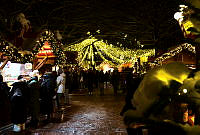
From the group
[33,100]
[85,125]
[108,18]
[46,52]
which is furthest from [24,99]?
[108,18]

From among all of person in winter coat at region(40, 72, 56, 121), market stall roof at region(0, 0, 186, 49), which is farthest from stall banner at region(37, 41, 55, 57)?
market stall roof at region(0, 0, 186, 49)

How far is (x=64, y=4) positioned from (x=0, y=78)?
18885mm

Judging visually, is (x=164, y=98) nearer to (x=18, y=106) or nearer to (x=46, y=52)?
(x=18, y=106)

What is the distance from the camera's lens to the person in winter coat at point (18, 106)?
29.1 feet

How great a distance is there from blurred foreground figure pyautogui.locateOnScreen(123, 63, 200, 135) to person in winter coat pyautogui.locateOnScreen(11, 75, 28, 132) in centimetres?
815

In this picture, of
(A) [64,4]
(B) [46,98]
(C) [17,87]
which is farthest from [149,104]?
(A) [64,4]

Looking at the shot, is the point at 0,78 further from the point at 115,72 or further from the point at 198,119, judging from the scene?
the point at 115,72

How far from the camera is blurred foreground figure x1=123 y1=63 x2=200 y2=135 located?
1.11m

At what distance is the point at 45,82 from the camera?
11.3m

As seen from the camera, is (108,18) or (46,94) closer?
(46,94)

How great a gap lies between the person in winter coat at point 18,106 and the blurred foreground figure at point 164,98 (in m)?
8.15

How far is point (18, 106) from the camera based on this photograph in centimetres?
887

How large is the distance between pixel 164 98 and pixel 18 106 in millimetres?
8311

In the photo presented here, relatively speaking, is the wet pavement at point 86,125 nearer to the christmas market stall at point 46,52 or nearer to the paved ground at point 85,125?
the paved ground at point 85,125
